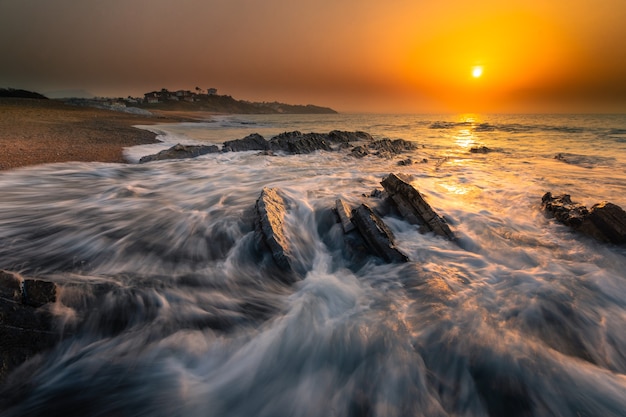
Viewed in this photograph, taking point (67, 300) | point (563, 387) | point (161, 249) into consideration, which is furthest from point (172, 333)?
point (563, 387)

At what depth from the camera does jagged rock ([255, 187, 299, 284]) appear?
4.59 metres

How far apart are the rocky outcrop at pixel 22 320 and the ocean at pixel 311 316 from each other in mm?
119

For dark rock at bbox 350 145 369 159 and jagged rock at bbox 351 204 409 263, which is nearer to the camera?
jagged rock at bbox 351 204 409 263

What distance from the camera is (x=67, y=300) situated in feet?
10.0

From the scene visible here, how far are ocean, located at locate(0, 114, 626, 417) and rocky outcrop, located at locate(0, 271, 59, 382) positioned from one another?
0.39 feet

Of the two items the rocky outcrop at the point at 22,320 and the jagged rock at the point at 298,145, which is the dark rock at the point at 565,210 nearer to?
the rocky outcrop at the point at 22,320

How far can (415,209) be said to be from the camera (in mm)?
6363

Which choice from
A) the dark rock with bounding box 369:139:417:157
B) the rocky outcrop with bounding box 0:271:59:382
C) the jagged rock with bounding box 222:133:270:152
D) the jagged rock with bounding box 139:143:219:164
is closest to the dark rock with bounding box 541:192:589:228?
the rocky outcrop with bounding box 0:271:59:382

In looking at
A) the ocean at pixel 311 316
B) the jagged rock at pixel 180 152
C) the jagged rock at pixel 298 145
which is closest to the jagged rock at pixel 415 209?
the ocean at pixel 311 316

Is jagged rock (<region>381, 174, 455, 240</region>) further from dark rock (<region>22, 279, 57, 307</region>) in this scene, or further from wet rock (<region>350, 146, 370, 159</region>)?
wet rock (<region>350, 146, 370, 159</region>)

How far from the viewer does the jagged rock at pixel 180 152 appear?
504 inches

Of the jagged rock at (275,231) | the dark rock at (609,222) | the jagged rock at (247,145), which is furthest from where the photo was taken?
the jagged rock at (247,145)

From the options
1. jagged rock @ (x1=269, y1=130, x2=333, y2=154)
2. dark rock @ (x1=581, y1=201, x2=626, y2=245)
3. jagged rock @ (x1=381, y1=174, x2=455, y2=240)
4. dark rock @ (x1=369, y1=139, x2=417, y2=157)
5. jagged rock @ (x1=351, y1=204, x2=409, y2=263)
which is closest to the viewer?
jagged rock @ (x1=351, y1=204, x2=409, y2=263)

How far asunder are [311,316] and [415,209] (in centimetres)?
382
